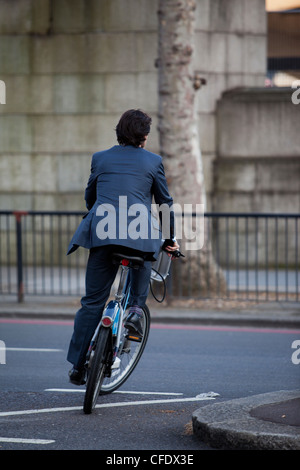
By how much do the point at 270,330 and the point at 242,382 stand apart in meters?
2.99

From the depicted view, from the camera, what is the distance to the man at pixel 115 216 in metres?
5.69

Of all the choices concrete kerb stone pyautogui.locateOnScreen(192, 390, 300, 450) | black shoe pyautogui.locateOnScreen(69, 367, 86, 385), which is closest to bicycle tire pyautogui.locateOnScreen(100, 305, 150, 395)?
black shoe pyautogui.locateOnScreen(69, 367, 86, 385)

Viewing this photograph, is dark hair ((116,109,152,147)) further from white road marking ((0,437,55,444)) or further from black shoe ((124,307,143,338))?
white road marking ((0,437,55,444))

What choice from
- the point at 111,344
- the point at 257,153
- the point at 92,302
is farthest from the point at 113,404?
the point at 257,153

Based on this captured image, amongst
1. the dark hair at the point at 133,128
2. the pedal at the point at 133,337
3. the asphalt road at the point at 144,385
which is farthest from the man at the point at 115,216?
the asphalt road at the point at 144,385

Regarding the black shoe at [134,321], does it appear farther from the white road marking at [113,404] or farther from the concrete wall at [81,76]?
the concrete wall at [81,76]

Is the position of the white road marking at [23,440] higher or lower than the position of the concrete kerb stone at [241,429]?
lower

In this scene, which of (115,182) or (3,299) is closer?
(115,182)

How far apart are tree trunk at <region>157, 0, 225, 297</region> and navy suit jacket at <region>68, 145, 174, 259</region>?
5.66 meters

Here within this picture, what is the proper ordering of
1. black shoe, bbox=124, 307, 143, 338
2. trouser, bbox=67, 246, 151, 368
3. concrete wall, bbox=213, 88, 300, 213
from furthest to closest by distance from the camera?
concrete wall, bbox=213, 88, 300, 213, black shoe, bbox=124, 307, 143, 338, trouser, bbox=67, 246, 151, 368

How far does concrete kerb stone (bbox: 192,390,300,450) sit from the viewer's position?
462cm

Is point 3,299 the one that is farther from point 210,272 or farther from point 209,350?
point 209,350

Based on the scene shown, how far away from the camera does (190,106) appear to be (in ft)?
38.5
